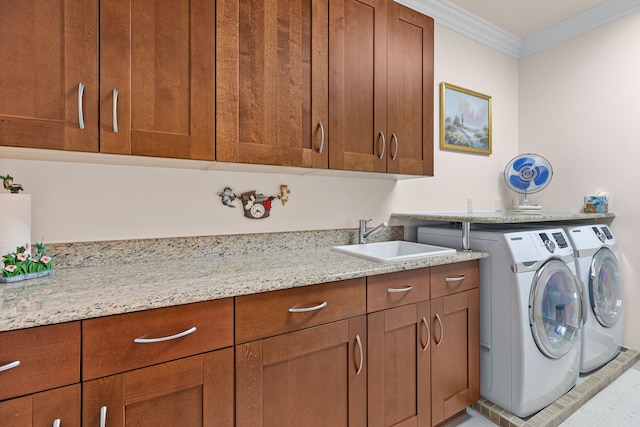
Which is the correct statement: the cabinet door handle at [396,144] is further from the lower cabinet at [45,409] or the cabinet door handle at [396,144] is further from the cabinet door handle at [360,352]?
the lower cabinet at [45,409]

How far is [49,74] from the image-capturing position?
3.29ft

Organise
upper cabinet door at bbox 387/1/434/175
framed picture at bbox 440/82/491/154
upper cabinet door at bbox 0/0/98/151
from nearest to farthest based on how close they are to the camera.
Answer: upper cabinet door at bbox 0/0/98/151, upper cabinet door at bbox 387/1/434/175, framed picture at bbox 440/82/491/154

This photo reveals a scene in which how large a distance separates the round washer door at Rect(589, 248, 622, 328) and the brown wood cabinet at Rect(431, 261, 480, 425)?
3.24 ft

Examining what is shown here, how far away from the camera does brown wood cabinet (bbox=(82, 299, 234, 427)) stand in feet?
2.72

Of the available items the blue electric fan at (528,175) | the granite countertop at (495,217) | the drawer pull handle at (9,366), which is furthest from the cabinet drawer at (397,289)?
the blue electric fan at (528,175)

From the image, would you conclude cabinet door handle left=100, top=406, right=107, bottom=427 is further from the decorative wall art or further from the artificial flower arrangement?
the decorative wall art

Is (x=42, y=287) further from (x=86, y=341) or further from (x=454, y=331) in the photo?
(x=454, y=331)

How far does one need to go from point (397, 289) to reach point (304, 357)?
51 centimetres

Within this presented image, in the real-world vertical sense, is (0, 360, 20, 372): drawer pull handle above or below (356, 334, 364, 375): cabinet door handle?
above

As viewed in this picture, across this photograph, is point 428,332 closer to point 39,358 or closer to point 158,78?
point 39,358

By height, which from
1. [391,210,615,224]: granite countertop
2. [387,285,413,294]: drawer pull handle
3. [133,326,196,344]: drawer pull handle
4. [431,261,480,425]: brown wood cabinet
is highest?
[391,210,615,224]: granite countertop

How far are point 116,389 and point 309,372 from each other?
2.05 feet

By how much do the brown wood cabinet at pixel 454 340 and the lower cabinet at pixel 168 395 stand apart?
1016 mm

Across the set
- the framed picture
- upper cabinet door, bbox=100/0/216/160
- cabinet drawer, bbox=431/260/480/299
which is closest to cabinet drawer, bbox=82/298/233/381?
upper cabinet door, bbox=100/0/216/160
